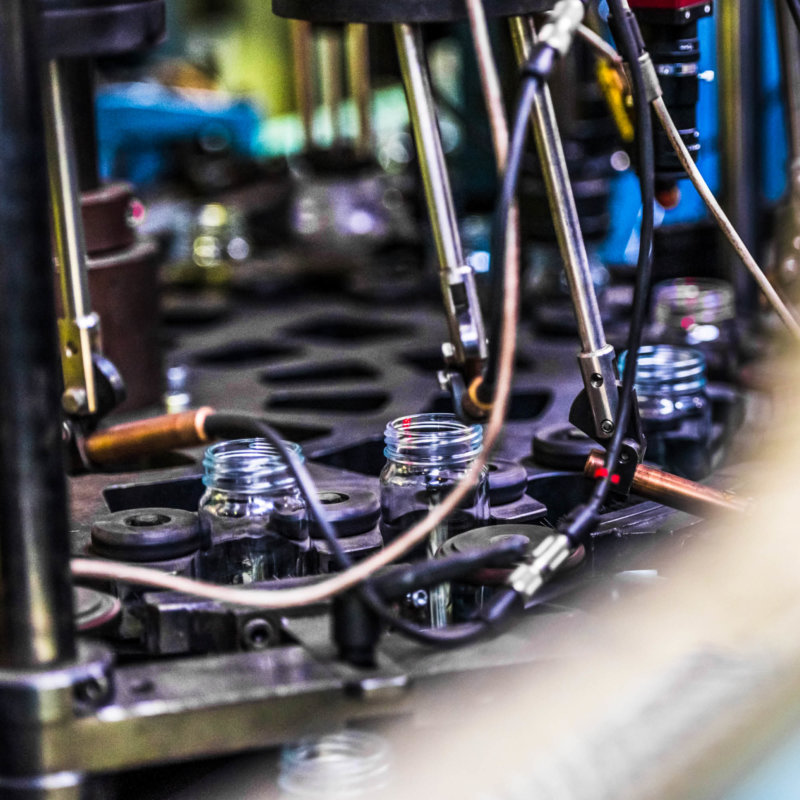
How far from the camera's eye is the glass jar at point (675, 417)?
1.29 metres

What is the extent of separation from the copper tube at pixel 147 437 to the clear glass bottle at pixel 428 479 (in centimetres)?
15

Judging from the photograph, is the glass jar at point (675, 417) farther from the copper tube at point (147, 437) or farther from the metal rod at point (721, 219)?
the copper tube at point (147, 437)

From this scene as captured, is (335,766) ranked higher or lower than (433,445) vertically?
lower

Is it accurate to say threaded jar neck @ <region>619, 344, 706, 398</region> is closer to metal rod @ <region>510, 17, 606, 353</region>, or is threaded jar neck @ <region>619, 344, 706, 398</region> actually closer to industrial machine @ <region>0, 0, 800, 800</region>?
industrial machine @ <region>0, 0, 800, 800</region>

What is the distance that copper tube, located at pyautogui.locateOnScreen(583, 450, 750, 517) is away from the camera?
990mm

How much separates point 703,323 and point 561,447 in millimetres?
461

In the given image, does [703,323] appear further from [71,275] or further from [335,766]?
[335,766]

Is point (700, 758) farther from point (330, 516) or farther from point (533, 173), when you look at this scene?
point (533, 173)

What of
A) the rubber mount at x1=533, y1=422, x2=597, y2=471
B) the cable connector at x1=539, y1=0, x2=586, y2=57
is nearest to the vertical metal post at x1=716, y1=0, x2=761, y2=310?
the rubber mount at x1=533, y1=422, x2=597, y2=471

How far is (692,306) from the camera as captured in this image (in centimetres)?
162

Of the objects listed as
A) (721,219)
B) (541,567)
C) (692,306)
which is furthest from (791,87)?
(541,567)

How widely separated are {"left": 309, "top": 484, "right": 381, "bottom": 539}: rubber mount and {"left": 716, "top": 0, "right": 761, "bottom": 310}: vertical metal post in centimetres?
91

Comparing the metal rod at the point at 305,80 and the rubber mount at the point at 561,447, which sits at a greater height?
the metal rod at the point at 305,80

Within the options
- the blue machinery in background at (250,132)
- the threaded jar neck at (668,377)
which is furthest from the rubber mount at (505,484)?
the blue machinery in background at (250,132)
